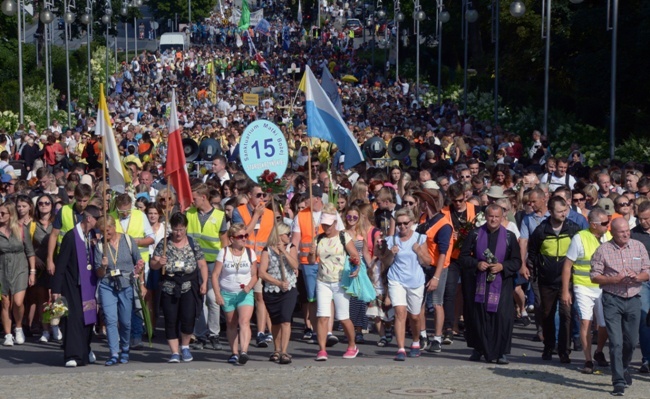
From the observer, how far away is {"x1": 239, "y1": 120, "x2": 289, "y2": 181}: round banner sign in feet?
54.8

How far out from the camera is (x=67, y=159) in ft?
101

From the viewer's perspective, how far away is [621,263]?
43.2 ft

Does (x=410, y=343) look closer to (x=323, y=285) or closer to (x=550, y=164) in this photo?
(x=323, y=285)

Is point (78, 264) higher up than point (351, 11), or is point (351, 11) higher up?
point (351, 11)

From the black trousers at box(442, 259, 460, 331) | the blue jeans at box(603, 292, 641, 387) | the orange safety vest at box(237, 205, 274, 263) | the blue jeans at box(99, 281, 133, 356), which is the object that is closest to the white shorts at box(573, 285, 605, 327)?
the blue jeans at box(603, 292, 641, 387)

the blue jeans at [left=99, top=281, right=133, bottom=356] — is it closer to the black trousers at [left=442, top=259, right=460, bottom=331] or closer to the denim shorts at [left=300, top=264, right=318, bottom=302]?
the denim shorts at [left=300, top=264, right=318, bottom=302]

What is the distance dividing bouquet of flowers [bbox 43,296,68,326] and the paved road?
1.70ft

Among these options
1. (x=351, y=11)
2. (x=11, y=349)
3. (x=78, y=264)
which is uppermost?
(x=351, y=11)

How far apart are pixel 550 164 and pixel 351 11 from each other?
10759 centimetres

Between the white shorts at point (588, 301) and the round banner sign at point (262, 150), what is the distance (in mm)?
4077

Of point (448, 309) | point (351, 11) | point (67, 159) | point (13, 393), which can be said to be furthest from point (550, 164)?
point (351, 11)

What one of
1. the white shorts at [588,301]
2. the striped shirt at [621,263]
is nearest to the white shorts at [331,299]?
the white shorts at [588,301]

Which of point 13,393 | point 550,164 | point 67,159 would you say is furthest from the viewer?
point 67,159

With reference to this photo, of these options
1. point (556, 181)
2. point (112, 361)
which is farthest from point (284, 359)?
point (556, 181)
